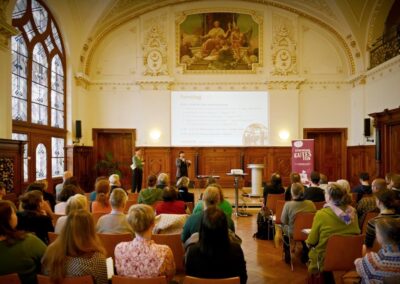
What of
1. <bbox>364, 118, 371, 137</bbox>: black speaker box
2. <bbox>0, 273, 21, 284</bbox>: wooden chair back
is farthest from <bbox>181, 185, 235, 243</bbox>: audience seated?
<bbox>364, 118, 371, 137</bbox>: black speaker box

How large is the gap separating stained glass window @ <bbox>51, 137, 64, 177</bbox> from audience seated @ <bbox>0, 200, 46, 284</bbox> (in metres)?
9.81

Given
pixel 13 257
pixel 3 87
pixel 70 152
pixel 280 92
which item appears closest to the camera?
pixel 13 257

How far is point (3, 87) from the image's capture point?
26.7 ft

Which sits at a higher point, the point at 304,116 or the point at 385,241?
the point at 304,116

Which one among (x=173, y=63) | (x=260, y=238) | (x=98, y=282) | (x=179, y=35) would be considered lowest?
(x=260, y=238)

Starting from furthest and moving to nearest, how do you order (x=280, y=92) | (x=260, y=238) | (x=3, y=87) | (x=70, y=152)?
(x=280, y=92) < (x=70, y=152) < (x=3, y=87) < (x=260, y=238)

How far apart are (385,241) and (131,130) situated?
41.4ft

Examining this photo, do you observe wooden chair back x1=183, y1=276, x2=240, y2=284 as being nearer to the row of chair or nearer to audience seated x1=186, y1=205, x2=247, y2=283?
the row of chair

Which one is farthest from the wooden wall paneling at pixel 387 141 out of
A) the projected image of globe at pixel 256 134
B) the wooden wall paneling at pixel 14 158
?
the wooden wall paneling at pixel 14 158

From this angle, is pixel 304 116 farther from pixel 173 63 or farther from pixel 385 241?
pixel 385 241

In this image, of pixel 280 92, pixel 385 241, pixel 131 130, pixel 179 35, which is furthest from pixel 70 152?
pixel 385 241

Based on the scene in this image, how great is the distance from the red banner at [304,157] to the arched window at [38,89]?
309 inches

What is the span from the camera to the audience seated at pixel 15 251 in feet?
8.18

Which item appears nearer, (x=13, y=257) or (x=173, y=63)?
(x=13, y=257)
